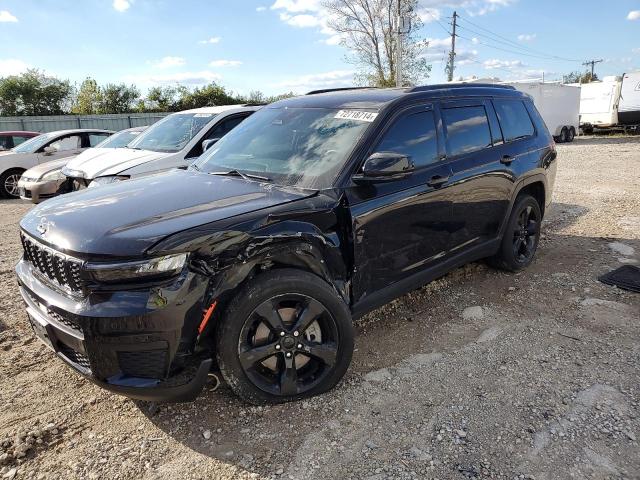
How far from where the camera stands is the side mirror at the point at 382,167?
3.09 m

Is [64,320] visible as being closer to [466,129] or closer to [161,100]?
[466,129]

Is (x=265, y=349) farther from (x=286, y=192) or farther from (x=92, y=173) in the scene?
(x=92, y=173)

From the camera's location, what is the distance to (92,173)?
6703mm

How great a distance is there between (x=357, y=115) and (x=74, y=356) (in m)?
2.38

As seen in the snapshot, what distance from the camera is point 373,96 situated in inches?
147

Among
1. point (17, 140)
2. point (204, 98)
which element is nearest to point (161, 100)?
point (204, 98)

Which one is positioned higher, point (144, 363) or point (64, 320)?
point (64, 320)

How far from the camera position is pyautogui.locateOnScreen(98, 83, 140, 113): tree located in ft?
101

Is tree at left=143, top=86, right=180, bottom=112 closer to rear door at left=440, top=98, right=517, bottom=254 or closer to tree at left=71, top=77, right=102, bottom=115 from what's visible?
tree at left=71, top=77, right=102, bottom=115

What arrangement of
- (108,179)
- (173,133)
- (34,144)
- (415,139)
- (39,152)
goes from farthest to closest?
1. (34,144)
2. (39,152)
3. (173,133)
4. (108,179)
5. (415,139)

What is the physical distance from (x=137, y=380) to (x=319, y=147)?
192 centimetres

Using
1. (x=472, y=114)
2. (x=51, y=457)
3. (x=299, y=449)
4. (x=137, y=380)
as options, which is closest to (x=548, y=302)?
(x=472, y=114)

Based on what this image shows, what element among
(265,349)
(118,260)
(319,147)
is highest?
(319,147)

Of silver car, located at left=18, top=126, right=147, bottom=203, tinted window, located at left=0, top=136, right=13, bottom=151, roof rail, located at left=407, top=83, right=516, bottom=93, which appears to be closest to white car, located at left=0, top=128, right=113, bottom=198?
tinted window, located at left=0, top=136, right=13, bottom=151
